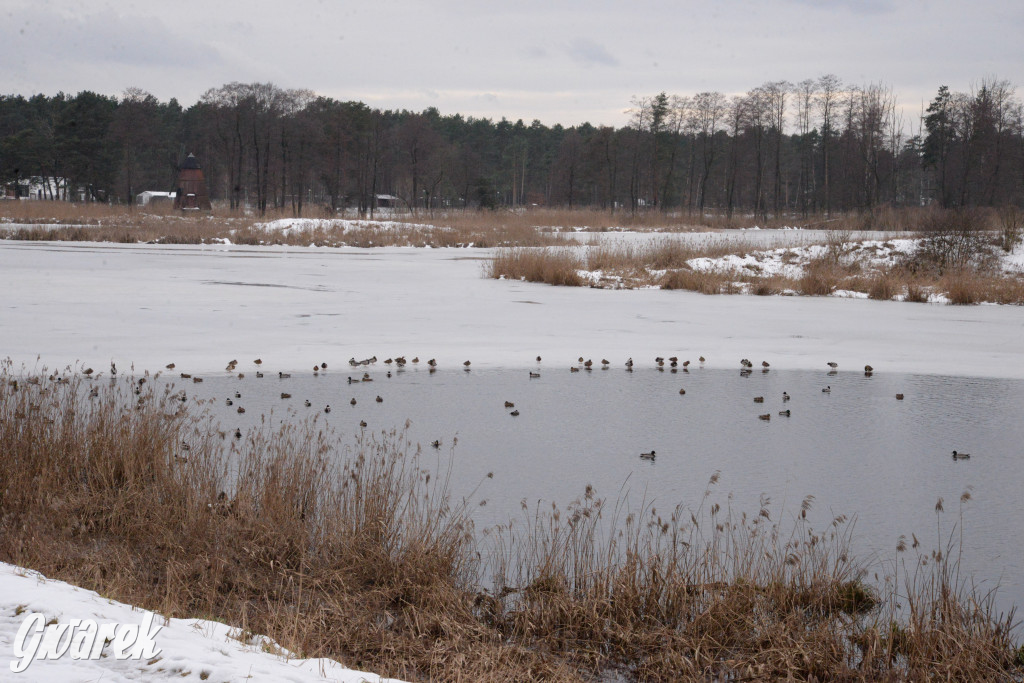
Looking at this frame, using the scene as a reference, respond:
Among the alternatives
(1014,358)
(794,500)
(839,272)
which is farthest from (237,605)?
(839,272)

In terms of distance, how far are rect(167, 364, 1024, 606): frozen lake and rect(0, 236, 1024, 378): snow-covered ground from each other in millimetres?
1254

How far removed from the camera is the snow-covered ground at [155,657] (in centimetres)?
327

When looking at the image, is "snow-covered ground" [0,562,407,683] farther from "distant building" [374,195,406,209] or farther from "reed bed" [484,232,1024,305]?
"distant building" [374,195,406,209]

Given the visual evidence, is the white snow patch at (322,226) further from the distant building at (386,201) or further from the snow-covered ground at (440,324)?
the distant building at (386,201)

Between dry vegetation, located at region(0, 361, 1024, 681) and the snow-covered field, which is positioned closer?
dry vegetation, located at region(0, 361, 1024, 681)

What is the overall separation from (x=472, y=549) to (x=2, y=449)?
349 centimetres

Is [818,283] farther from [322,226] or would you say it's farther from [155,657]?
[322,226]

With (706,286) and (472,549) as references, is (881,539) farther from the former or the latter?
(706,286)

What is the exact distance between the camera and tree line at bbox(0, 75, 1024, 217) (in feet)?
212

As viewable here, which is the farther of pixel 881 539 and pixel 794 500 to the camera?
pixel 794 500

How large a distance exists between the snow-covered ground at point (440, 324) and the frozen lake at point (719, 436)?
1.25 meters

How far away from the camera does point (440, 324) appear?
50.8ft

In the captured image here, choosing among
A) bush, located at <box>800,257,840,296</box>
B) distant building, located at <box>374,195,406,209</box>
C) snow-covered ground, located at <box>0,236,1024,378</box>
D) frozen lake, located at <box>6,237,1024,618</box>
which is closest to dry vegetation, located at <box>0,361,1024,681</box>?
frozen lake, located at <box>6,237,1024,618</box>

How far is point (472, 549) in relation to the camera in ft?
17.7
